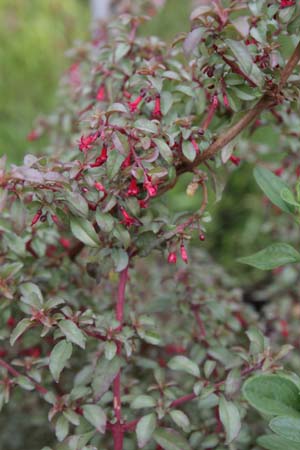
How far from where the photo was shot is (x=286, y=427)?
93 cm

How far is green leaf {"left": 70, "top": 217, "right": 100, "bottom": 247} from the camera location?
100 centimetres

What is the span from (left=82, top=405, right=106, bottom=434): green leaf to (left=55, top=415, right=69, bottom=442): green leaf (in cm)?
4

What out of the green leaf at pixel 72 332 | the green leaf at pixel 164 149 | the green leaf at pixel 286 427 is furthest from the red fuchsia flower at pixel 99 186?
the green leaf at pixel 286 427

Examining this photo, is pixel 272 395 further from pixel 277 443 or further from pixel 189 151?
pixel 189 151

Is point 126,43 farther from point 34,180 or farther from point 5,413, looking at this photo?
point 5,413

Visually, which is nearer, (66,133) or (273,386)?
(273,386)

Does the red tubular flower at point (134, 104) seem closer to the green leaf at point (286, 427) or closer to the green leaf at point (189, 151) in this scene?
the green leaf at point (189, 151)

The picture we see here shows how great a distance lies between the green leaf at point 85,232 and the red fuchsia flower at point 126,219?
0.06 meters

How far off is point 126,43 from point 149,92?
10.1 inches

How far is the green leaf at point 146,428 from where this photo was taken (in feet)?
3.30

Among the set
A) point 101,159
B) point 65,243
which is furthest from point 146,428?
point 65,243

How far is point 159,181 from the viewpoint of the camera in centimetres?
104

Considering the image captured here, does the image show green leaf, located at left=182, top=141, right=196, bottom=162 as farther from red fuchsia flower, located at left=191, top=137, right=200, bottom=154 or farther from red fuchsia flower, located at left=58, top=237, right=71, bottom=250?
red fuchsia flower, located at left=58, top=237, right=71, bottom=250

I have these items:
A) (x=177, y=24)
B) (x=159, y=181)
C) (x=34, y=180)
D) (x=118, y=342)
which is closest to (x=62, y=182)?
(x=34, y=180)
